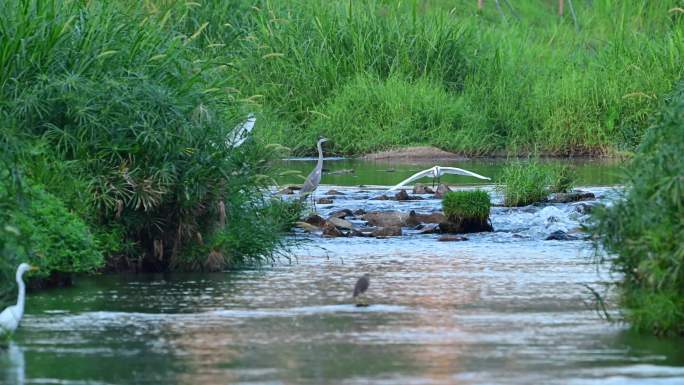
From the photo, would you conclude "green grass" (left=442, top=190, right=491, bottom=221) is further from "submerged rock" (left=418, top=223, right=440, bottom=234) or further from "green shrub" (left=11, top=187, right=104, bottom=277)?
"green shrub" (left=11, top=187, right=104, bottom=277)

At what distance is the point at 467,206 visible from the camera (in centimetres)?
2070

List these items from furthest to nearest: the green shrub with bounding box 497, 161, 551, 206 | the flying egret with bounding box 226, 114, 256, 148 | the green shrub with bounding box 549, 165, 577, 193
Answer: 1. the green shrub with bounding box 549, 165, 577, 193
2. the green shrub with bounding box 497, 161, 551, 206
3. the flying egret with bounding box 226, 114, 256, 148

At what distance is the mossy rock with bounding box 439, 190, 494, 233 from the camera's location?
20.7 metres

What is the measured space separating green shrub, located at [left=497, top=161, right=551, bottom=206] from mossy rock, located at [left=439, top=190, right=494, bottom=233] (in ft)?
9.00

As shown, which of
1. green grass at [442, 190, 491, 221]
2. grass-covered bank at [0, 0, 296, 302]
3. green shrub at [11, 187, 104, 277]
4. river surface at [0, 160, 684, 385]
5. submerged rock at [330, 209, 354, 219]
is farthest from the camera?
submerged rock at [330, 209, 354, 219]

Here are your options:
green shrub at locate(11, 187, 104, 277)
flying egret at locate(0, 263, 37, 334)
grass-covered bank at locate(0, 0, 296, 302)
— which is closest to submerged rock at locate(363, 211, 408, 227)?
grass-covered bank at locate(0, 0, 296, 302)

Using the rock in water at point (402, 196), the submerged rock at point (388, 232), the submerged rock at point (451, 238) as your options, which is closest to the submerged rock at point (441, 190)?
the rock in water at point (402, 196)

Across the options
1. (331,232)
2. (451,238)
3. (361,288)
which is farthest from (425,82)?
(361,288)

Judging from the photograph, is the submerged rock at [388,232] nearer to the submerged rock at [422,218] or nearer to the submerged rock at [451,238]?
the submerged rock at [451,238]

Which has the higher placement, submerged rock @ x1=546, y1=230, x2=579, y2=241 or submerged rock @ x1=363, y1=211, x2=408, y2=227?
submerged rock @ x1=363, y1=211, x2=408, y2=227

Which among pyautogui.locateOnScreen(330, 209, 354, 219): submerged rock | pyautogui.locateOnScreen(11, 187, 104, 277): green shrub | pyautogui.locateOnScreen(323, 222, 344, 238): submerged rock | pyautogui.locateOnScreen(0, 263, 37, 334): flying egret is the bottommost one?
pyautogui.locateOnScreen(323, 222, 344, 238): submerged rock

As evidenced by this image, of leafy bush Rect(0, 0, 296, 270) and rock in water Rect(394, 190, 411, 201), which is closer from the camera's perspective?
leafy bush Rect(0, 0, 296, 270)

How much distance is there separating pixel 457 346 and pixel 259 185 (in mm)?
6101

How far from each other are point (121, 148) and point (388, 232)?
577 cm
